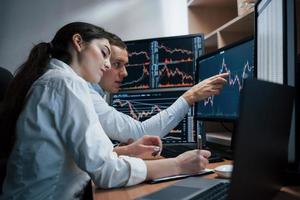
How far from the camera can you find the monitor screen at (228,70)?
1230 millimetres

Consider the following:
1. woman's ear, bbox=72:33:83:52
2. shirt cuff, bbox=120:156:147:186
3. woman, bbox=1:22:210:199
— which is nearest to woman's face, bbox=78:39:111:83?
woman's ear, bbox=72:33:83:52

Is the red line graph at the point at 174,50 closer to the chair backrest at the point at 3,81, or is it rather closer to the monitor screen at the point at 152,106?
the monitor screen at the point at 152,106

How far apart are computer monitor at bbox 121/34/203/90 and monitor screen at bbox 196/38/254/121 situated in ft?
0.58

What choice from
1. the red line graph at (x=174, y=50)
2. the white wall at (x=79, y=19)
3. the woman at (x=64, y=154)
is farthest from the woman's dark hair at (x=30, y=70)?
the white wall at (x=79, y=19)

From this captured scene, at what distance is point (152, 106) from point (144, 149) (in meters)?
0.69

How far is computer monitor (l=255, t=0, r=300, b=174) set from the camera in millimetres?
746

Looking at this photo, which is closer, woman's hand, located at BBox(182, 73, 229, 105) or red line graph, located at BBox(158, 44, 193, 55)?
woman's hand, located at BBox(182, 73, 229, 105)

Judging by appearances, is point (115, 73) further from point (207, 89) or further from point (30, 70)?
point (30, 70)

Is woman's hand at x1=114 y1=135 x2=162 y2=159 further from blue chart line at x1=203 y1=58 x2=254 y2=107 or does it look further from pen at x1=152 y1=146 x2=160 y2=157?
blue chart line at x1=203 y1=58 x2=254 y2=107

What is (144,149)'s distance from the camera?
3.77ft

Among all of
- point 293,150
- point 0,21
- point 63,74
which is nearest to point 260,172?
point 293,150

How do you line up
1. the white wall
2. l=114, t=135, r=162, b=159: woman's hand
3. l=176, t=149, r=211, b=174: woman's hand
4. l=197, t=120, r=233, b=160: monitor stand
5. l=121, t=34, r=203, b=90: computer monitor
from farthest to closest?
the white wall < l=121, t=34, r=203, b=90: computer monitor < l=197, t=120, r=233, b=160: monitor stand < l=114, t=135, r=162, b=159: woman's hand < l=176, t=149, r=211, b=174: woman's hand

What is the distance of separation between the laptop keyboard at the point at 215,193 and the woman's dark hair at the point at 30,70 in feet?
2.02

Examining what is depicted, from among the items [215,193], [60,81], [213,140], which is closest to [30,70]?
[60,81]
